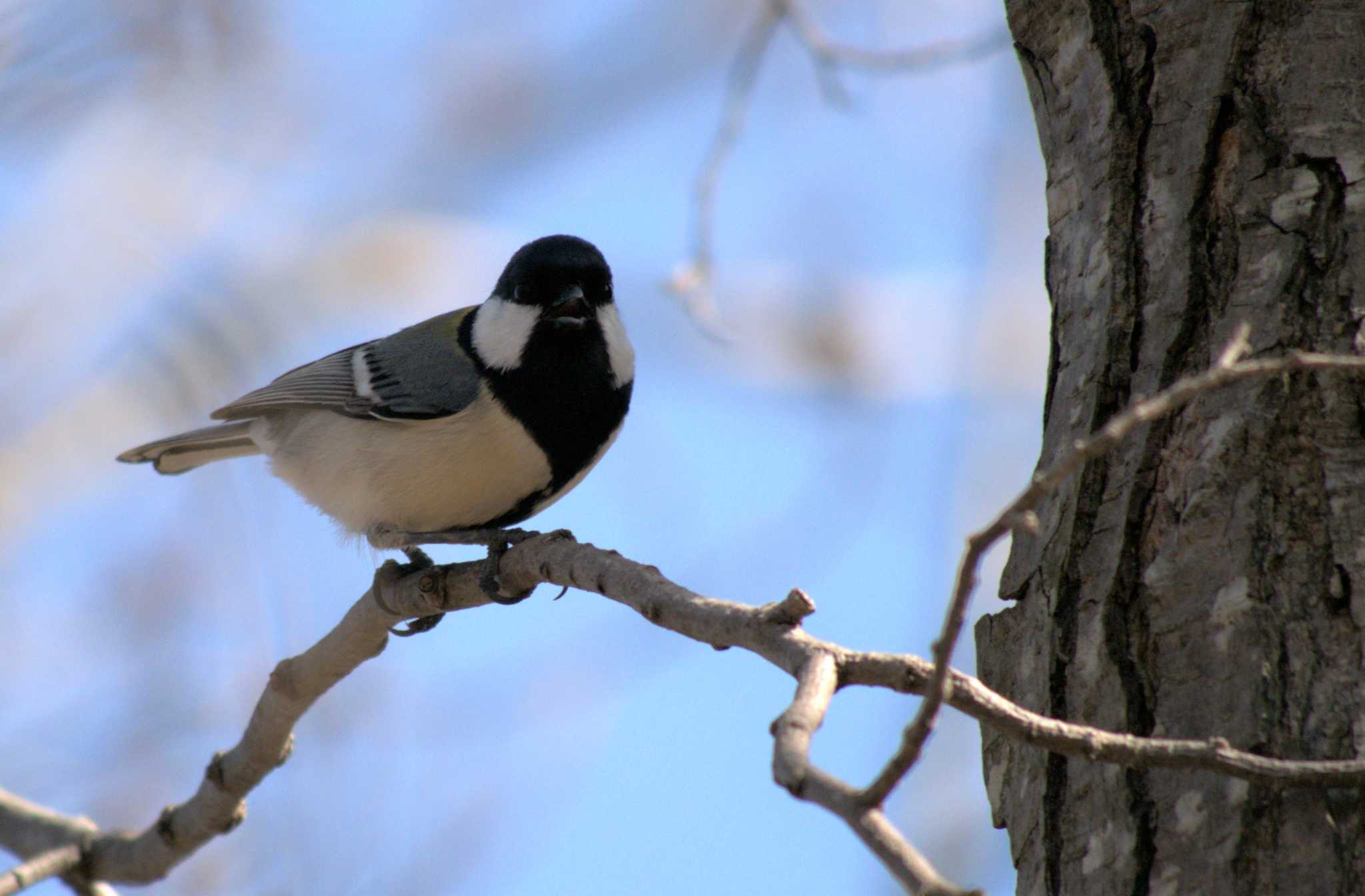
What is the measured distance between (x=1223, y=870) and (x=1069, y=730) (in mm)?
432

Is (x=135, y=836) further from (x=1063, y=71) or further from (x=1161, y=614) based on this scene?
(x=1063, y=71)

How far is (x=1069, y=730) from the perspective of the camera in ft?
5.13

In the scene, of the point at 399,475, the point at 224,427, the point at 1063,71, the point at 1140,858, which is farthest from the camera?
the point at 224,427

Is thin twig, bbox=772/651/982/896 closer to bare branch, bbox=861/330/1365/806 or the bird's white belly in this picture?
bare branch, bbox=861/330/1365/806

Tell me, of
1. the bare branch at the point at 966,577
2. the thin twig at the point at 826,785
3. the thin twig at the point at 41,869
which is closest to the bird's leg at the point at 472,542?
the thin twig at the point at 41,869

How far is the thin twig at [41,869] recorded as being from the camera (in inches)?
106

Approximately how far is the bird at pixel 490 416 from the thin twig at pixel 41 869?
1053 mm

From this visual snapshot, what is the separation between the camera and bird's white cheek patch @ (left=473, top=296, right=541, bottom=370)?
12.6 ft

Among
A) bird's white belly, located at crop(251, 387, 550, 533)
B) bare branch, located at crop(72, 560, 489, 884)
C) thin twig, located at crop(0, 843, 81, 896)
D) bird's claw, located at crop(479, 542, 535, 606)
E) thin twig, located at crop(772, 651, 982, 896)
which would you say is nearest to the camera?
thin twig, located at crop(772, 651, 982, 896)

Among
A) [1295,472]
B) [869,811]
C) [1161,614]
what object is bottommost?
[869,811]

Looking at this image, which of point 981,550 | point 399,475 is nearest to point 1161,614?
point 981,550

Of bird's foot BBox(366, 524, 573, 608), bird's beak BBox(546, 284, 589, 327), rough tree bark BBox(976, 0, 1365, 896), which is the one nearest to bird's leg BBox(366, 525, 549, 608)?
bird's foot BBox(366, 524, 573, 608)

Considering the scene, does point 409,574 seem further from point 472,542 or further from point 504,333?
point 504,333

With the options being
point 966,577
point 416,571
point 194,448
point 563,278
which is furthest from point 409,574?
point 966,577
